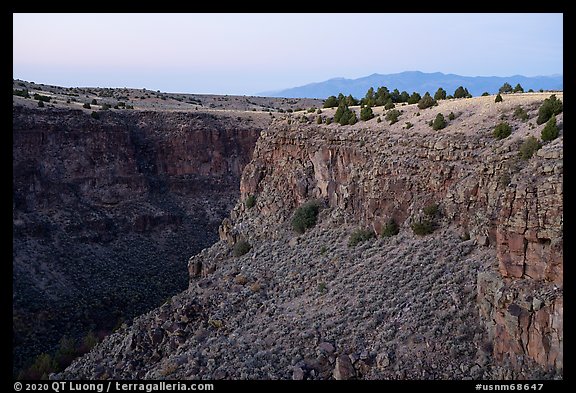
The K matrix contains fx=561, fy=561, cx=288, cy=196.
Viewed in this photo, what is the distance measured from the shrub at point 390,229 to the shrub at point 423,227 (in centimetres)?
136

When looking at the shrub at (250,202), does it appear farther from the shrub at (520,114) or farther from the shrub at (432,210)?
the shrub at (520,114)

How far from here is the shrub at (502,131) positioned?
18.9m

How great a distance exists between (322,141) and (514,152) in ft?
36.6

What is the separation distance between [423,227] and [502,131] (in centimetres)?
420

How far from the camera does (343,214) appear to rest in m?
24.6

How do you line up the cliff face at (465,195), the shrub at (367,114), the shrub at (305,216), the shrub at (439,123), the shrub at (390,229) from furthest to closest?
the shrub at (367,114) < the shrub at (305,216) < the shrub at (439,123) < the shrub at (390,229) < the cliff face at (465,195)

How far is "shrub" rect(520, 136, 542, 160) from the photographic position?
1638cm

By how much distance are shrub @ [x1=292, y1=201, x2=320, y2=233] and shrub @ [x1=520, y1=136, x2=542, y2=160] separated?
1098cm

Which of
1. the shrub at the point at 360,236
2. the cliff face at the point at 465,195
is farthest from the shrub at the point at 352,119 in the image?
the shrub at the point at 360,236

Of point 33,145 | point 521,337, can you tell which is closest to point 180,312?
point 521,337

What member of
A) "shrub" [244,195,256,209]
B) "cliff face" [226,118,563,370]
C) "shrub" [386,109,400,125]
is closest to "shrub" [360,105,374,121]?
"shrub" [386,109,400,125]

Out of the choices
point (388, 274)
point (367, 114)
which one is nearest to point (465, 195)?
point (388, 274)
